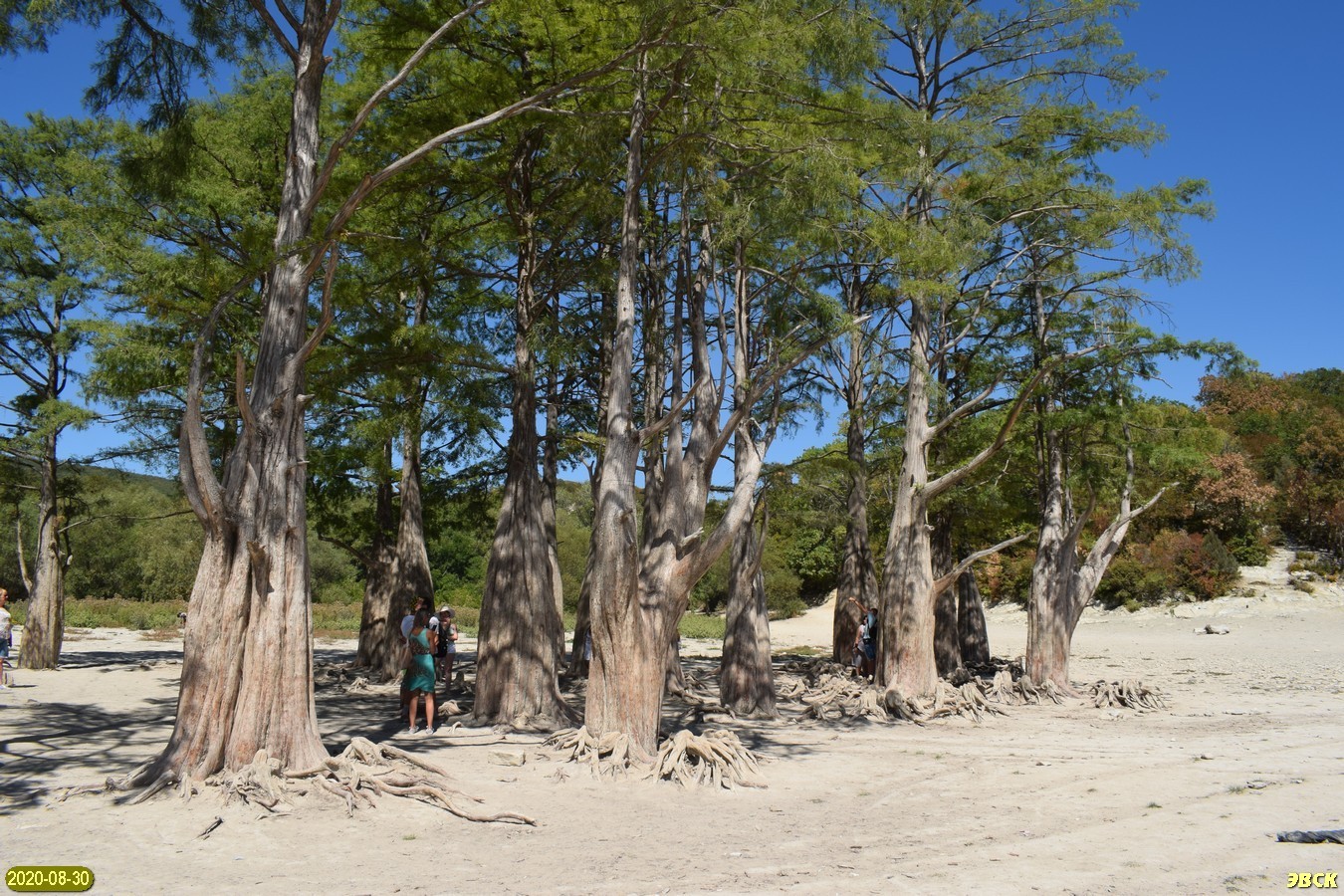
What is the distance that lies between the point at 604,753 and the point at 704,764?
3.39ft

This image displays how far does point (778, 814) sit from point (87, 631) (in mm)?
29837

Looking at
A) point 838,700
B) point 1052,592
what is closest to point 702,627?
point 1052,592

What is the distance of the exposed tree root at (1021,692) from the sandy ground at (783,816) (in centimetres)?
199

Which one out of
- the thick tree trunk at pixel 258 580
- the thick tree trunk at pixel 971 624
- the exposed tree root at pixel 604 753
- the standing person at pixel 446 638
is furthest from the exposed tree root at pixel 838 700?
the thick tree trunk at pixel 258 580

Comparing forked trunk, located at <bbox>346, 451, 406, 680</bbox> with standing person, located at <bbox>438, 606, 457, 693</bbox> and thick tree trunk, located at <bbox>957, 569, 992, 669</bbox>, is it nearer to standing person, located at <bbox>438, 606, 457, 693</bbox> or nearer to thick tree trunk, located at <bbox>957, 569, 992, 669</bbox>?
standing person, located at <bbox>438, 606, 457, 693</bbox>

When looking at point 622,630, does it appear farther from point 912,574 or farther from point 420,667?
point 912,574

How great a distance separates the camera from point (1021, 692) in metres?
16.4

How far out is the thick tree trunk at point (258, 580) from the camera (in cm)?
756

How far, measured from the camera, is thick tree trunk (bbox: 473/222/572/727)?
12.2 metres

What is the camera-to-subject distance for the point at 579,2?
1187 cm

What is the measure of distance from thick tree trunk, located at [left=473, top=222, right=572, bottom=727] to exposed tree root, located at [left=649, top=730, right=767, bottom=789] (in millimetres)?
3392

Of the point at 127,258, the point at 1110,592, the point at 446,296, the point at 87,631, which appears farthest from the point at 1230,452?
the point at 87,631

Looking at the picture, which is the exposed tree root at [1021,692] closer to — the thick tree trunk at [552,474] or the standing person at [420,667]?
the thick tree trunk at [552,474]

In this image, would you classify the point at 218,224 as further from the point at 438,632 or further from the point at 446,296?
the point at 438,632
